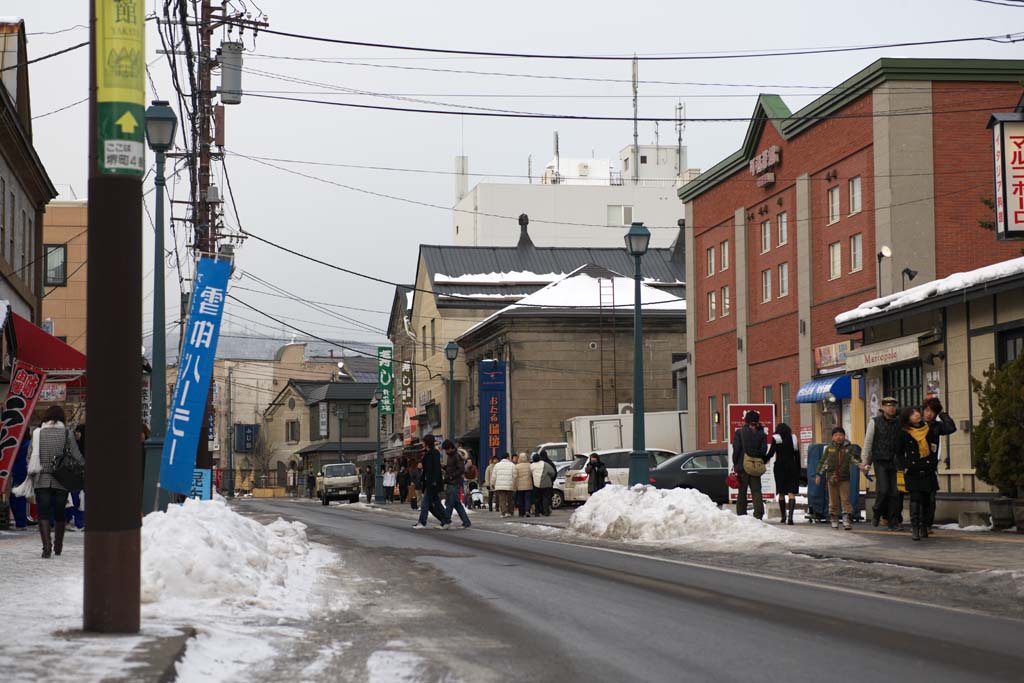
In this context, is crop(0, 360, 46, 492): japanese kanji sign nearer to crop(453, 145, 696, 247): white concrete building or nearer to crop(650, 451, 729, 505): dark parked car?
crop(650, 451, 729, 505): dark parked car

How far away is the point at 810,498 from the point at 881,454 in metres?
3.59

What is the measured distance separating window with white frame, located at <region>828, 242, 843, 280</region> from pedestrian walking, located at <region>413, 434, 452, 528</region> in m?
15.0

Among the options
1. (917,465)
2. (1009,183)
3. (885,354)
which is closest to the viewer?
(917,465)

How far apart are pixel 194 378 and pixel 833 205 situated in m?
25.8

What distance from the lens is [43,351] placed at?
27.2 m

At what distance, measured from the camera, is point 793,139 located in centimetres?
4047

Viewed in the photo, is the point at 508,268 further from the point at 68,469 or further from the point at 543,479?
the point at 68,469

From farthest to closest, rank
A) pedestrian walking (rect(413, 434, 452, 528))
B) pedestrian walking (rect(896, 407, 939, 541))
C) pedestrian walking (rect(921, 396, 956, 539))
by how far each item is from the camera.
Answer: pedestrian walking (rect(413, 434, 452, 528)), pedestrian walking (rect(921, 396, 956, 539)), pedestrian walking (rect(896, 407, 939, 541))

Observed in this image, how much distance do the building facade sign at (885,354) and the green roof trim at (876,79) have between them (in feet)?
30.0

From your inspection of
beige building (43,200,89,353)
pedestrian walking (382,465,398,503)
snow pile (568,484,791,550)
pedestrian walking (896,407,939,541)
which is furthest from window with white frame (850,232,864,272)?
beige building (43,200,89,353)

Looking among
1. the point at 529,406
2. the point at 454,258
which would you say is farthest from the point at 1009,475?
the point at 454,258

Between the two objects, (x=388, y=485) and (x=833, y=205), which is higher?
(x=833, y=205)

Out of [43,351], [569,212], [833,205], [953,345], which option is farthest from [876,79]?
[569,212]

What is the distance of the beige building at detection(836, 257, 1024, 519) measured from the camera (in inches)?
865
